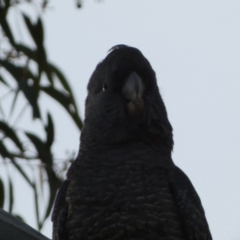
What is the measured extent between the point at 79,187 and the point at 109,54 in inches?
23.0

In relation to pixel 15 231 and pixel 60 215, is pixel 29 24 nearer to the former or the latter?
pixel 60 215

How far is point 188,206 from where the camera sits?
10.9 feet

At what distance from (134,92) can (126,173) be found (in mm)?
315

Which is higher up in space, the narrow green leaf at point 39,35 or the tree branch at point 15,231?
the narrow green leaf at point 39,35

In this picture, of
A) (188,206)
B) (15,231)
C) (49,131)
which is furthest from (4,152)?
(15,231)

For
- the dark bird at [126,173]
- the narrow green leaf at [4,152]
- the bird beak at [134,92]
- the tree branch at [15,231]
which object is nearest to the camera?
the tree branch at [15,231]

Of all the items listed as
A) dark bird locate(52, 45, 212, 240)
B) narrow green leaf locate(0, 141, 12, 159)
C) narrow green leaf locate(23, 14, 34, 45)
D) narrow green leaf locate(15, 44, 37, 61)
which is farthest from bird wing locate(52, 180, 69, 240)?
narrow green leaf locate(23, 14, 34, 45)

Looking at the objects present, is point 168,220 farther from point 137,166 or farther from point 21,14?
point 21,14

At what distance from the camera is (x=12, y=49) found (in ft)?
14.6

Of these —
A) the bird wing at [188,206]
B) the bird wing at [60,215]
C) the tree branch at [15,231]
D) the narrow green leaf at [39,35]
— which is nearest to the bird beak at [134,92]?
the bird wing at [188,206]

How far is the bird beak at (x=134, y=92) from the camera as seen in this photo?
11.3 feet

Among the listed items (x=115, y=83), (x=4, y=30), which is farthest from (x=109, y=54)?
(x=4, y=30)

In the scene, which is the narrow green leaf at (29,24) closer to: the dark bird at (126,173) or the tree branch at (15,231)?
the dark bird at (126,173)

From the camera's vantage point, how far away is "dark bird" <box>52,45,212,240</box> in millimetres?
3209
